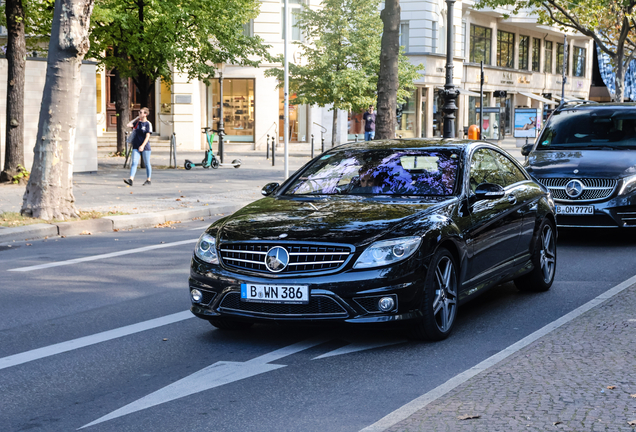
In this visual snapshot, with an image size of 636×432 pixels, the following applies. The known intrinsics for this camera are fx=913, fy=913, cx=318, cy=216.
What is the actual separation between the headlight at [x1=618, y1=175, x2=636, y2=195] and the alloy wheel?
5454 millimetres

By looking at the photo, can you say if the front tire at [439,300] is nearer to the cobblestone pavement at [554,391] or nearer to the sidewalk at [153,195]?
the cobblestone pavement at [554,391]

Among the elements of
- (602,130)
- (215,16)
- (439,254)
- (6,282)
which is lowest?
(6,282)

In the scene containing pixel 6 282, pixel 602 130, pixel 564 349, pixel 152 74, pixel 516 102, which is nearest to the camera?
pixel 564 349

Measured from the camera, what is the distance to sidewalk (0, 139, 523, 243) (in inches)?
550

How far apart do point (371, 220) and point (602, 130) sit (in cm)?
759

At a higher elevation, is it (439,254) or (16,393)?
(439,254)

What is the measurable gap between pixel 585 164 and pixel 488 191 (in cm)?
485

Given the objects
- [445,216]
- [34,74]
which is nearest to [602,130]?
[445,216]

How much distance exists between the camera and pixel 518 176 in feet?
28.3

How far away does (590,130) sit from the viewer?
12969 millimetres

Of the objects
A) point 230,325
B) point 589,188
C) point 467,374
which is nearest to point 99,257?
point 230,325

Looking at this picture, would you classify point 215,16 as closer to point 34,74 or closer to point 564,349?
point 34,74

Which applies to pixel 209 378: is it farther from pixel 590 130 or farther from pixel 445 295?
pixel 590 130

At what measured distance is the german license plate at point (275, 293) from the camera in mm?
6055
